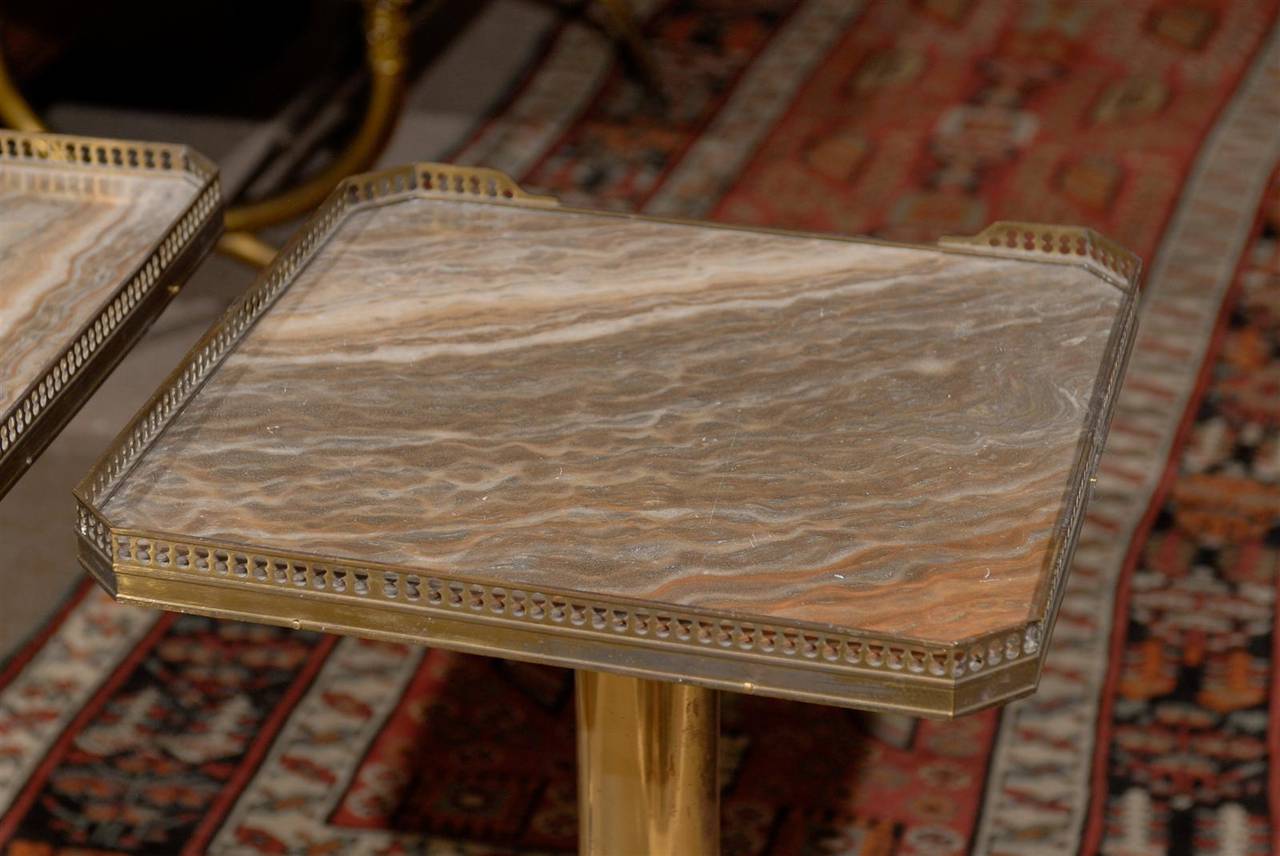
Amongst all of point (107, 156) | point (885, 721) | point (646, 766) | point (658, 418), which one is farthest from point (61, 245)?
point (885, 721)

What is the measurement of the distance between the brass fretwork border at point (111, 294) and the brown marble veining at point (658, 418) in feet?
0.32

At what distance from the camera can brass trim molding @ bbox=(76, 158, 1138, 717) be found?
1.48m

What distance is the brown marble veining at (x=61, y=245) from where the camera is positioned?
72.7 inches

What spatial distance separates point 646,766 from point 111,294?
0.62 m

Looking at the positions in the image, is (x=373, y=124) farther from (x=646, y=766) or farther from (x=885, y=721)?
(x=646, y=766)

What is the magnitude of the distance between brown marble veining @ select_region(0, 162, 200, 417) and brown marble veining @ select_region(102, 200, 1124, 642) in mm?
148

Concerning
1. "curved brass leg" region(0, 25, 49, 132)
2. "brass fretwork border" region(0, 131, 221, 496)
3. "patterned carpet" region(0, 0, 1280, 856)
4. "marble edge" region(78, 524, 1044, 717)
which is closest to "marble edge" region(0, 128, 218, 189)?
"brass fretwork border" region(0, 131, 221, 496)

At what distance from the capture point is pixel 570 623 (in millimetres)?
1524

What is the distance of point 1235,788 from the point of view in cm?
254

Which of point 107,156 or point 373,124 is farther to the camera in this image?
point 373,124

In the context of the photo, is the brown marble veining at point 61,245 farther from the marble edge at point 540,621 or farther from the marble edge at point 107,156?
the marble edge at point 540,621

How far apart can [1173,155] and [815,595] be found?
9.28ft

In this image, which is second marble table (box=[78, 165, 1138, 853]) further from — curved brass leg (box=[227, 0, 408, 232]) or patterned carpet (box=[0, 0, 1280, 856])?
curved brass leg (box=[227, 0, 408, 232])

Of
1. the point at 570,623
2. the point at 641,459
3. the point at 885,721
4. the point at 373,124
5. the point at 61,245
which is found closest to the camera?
the point at 570,623
